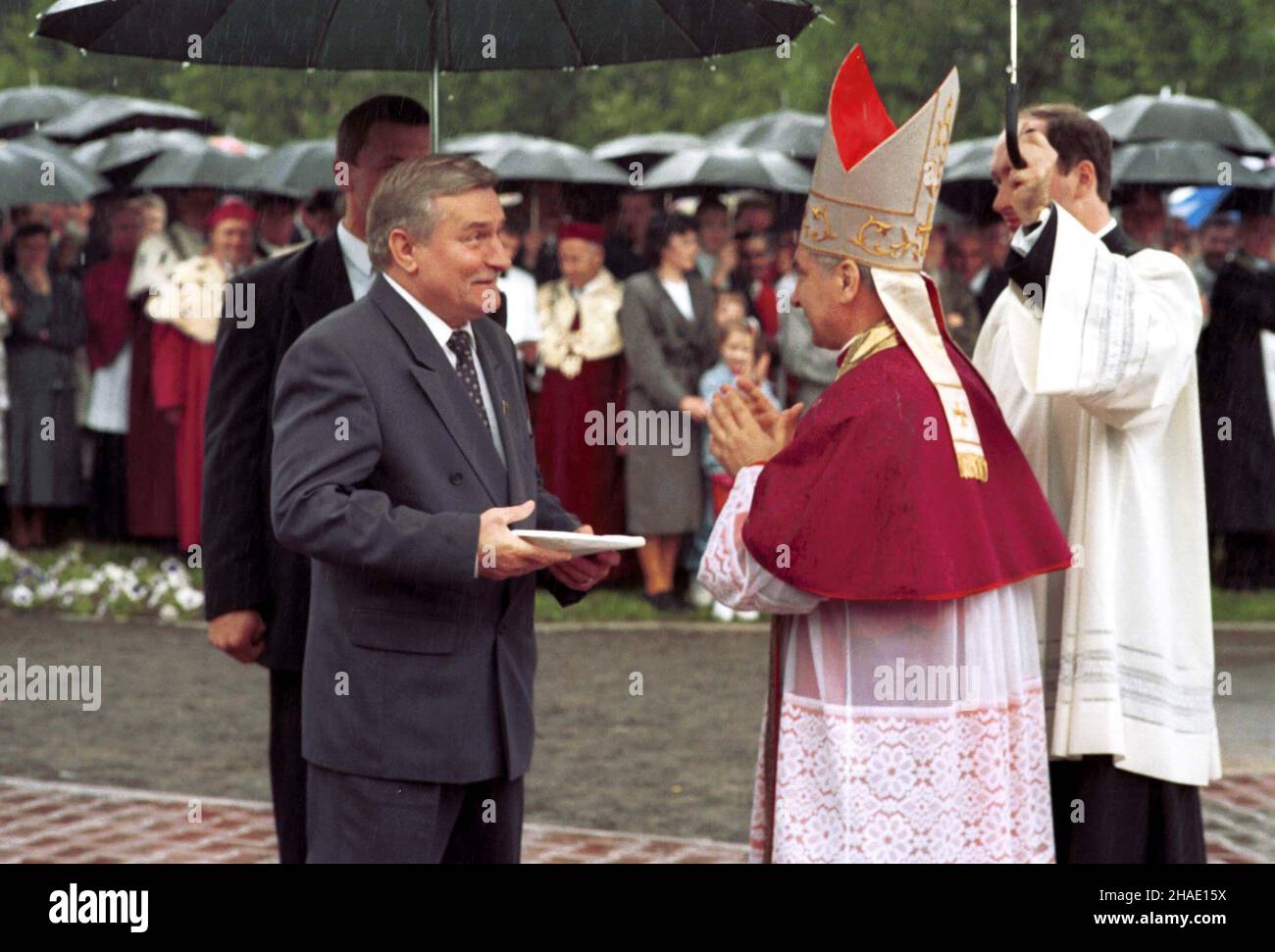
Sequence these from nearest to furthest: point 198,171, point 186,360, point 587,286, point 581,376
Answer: point 587,286
point 581,376
point 186,360
point 198,171

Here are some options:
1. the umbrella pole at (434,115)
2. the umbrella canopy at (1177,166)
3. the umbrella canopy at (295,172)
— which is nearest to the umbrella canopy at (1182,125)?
the umbrella canopy at (1177,166)

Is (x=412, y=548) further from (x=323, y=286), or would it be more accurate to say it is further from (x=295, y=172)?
(x=295, y=172)

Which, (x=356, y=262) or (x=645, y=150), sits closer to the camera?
(x=356, y=262)

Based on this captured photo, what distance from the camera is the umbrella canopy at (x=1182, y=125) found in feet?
46.6

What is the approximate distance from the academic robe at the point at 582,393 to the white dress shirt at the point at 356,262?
662 cm

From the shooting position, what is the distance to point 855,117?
4.38 meters

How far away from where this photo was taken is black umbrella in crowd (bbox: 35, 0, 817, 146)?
4926 millimetres

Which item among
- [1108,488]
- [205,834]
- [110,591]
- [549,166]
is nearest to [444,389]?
[1108,488]

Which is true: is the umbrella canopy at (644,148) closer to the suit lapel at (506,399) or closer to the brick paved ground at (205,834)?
the brick paved ground at (205,834)

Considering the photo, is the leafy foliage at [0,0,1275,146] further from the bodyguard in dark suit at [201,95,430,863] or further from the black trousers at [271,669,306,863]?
the black trousers at [271,669,306,863]

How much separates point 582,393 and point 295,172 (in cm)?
Answer: 380

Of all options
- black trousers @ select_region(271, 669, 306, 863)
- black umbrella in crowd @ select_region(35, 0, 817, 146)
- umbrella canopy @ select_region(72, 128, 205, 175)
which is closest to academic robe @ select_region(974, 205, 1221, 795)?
black umbrella in crowd @ select_region(35, 0, 817, 146)

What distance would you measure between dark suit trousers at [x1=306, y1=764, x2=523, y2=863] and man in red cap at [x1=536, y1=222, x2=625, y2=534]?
7423mm
